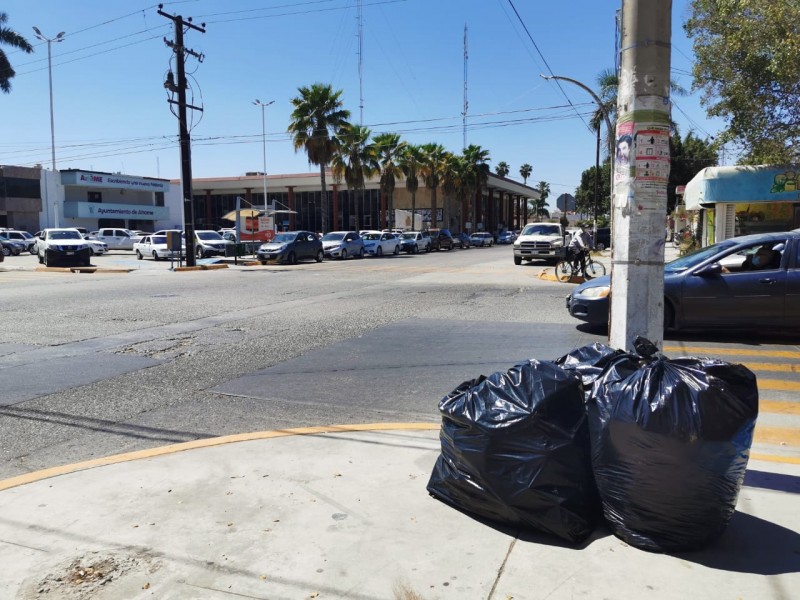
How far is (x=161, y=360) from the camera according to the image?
836cm

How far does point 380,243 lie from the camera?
38.6 m

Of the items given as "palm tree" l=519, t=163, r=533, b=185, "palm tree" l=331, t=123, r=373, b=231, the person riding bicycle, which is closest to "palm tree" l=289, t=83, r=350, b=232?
"palm tree" l=331, t=123, r=373, b=231

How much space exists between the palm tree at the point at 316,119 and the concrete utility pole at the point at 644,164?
3756 centimetres

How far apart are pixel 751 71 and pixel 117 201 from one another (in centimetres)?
6112

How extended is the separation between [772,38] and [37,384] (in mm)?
14849

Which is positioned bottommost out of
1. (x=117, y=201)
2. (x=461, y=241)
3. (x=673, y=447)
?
(x=673, y=447)

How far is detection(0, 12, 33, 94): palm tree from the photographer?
45188 mm

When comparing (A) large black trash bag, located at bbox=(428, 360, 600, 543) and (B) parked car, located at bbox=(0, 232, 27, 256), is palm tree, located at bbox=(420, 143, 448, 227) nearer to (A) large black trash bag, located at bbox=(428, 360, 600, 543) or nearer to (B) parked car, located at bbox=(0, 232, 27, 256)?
(B) parked car, located at bbox=(0, 232, 27, 256)

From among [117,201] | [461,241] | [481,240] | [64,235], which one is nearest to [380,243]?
[64,235]

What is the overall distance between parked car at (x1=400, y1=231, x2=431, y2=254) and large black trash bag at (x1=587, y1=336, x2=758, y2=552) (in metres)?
38.7

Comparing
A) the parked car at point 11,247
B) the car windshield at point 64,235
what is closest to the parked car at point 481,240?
the parked car at point 11,247

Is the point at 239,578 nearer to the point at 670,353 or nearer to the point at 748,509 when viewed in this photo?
the point at 748,509

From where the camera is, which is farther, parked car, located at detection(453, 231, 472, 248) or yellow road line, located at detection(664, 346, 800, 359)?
parked car, located at detection(453, 231, 472, 248)

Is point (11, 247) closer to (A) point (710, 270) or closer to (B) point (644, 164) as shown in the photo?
(A) point (710, 270)
